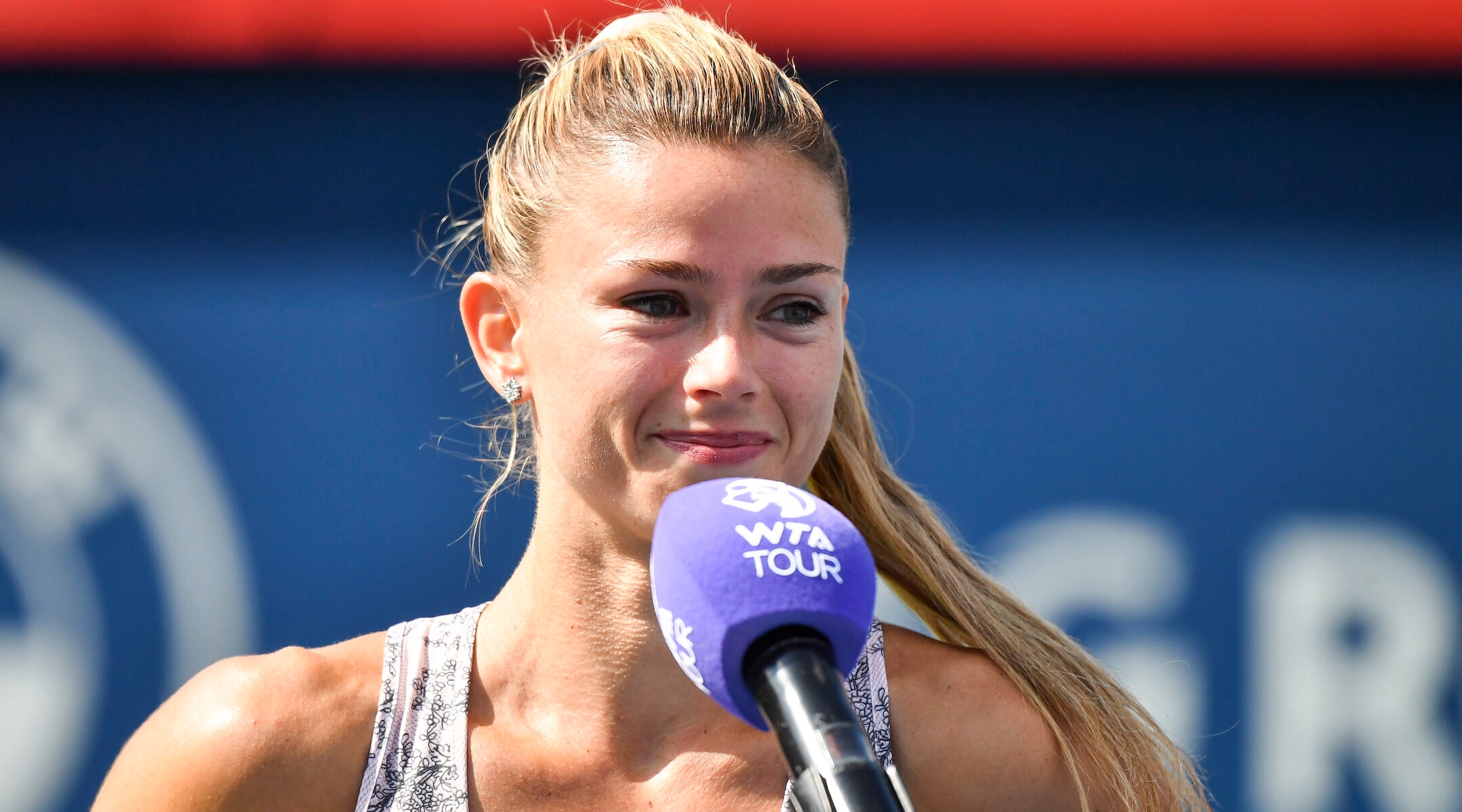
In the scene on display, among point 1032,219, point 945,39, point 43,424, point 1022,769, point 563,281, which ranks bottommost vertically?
point 1022,769

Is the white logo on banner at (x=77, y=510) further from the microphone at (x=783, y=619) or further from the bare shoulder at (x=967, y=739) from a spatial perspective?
the microphone at (x=783, y=619)

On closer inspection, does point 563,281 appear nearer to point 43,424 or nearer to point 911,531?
point 911,531

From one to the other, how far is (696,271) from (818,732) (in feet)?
2.24

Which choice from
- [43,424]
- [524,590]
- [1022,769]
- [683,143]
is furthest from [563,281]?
[43,424]

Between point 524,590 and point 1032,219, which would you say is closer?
point 524,590

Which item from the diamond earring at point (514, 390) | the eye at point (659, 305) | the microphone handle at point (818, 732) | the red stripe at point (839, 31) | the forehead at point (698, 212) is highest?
the red stripe at point (839, 31)

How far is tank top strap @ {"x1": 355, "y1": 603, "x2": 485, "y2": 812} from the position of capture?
1.52 metres

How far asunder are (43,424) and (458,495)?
2.89 feet

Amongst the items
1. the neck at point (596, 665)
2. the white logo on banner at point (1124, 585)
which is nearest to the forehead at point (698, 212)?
the neck at point (596, 665)

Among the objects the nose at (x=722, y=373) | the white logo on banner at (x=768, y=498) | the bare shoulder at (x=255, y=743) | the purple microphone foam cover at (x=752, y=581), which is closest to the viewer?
the purple microphone foam cover at (x=752, y=581)

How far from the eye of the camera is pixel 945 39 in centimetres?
280

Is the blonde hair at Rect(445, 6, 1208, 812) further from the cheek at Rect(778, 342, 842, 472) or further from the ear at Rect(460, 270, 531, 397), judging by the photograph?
the cheek at Rect(778, 342, 842, 472)

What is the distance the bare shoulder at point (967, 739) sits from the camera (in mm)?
1603

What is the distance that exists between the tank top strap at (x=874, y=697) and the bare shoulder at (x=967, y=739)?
13 mm
